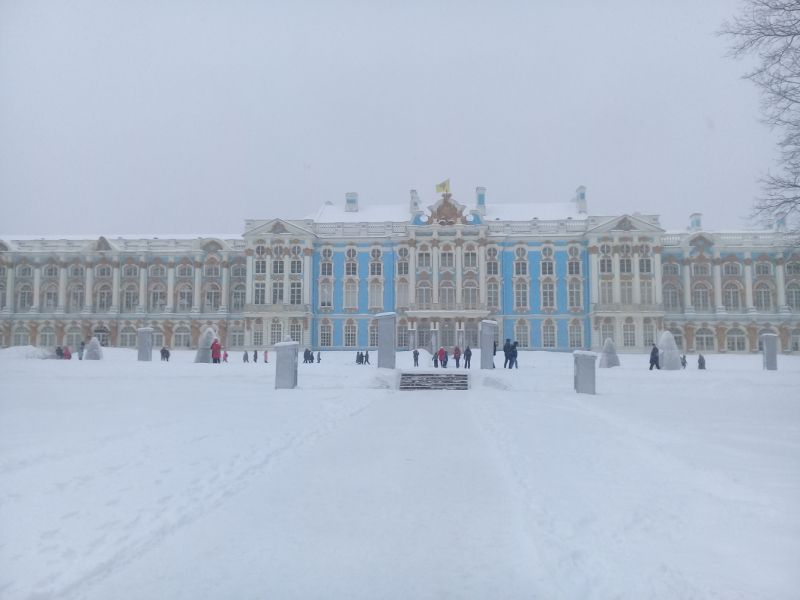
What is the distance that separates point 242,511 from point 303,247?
48.3 m

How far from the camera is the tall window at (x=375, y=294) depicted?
53625 millimetres

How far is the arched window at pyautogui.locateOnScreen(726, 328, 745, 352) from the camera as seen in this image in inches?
2020

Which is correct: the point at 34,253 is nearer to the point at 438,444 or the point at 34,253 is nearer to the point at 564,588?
the point at 438,444

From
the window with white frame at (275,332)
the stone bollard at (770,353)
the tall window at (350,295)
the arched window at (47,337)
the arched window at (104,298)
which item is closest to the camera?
the stone bollard at (770,353)

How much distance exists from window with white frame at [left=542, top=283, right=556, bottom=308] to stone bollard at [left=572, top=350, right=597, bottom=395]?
3443 cm

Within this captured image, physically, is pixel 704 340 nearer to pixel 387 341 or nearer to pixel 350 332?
pixel 350 332

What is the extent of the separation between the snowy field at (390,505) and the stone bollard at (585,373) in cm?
603

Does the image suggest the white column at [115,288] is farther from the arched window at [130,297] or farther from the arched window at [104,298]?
the arched window at [130,297]

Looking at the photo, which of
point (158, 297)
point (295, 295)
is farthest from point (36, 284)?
point (295, 295)

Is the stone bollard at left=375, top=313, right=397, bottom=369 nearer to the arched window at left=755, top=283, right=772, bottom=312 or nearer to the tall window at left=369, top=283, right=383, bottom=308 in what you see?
the tall window at left=369, top=283, right=383, bottom=308

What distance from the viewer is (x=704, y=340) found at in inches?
2037

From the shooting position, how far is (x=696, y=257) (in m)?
52.4

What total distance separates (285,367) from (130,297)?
42.2 meters

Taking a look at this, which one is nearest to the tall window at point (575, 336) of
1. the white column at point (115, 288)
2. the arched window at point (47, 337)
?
the white column at point (115, 288)
